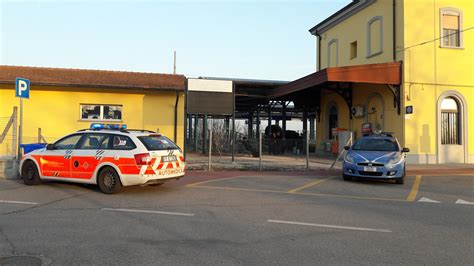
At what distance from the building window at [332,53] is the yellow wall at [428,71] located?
740cm

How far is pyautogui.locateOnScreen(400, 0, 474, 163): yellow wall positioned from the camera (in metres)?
18.5

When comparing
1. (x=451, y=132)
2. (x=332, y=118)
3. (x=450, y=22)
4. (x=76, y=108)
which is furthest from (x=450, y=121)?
(x=76, y=108)

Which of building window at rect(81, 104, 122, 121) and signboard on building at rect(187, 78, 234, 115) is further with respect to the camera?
building window at rect(81, 104, 122, 121)

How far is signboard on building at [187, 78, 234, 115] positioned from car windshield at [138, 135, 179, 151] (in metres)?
A: 8.98

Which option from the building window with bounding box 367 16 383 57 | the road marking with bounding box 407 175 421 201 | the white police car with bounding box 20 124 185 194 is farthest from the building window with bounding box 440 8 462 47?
the white police car with bounding box 20 124 185 194

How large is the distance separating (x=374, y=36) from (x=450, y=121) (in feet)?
20.0

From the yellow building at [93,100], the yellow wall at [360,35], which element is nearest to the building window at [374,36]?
the yellow wall at [360,35]

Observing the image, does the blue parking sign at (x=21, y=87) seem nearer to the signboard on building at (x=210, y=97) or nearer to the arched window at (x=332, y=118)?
the signboard on building at (x=210, y=97)

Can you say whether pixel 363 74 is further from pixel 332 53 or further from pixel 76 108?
pixel 76 108

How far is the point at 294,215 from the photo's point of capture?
7.09 meters

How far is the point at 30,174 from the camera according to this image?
10.3 m

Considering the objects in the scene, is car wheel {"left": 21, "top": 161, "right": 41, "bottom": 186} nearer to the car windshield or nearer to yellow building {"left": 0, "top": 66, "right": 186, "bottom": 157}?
the car windshield

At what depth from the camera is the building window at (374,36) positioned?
67.7 feet

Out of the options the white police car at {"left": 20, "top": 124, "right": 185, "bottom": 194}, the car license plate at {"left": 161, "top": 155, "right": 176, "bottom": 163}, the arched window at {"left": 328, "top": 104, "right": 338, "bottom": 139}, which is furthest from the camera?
the arched window at {"left": 328, "top": 104, "right": 338, "bottom": 139}
